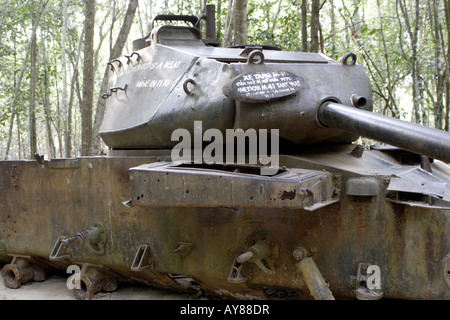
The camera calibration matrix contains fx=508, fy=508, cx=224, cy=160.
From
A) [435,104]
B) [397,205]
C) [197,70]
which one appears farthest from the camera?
[435,104]

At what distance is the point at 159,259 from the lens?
4.22m

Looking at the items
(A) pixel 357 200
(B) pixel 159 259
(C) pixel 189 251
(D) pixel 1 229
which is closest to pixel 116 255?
(B) pixel 159 259

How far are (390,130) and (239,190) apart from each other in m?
1.02

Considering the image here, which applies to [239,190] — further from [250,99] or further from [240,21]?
[240,21]

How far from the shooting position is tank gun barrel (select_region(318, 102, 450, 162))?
291 cm

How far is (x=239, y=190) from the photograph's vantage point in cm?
319

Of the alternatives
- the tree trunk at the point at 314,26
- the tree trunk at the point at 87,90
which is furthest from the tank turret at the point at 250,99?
the tree trunk at the point at 87,90

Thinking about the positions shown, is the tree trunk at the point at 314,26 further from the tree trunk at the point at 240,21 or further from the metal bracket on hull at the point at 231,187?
the metal bracket on hull at the point at 231,187

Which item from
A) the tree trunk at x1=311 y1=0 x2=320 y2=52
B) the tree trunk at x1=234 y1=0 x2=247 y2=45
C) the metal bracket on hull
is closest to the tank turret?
the metal bracket on hull

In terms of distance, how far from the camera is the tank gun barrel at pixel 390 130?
291cm

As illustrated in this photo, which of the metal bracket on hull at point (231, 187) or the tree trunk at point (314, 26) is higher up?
the tree trunk at point (314, 26)

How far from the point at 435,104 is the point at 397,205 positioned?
7634 millimetres

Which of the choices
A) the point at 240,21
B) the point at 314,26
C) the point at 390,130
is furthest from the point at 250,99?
the point at 314,26
